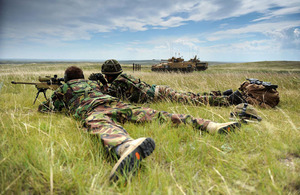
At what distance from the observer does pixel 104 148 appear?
1906mm

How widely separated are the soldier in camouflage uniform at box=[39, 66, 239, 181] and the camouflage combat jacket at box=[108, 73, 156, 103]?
941mm

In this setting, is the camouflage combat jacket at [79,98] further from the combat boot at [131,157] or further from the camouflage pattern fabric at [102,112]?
the combat boot at [131,157]

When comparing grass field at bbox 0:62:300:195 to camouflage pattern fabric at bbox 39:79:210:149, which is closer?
grass field at bbox 0:62:300:195

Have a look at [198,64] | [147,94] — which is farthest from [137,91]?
[198,64]

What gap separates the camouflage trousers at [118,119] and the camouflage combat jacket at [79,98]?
11 centimetres

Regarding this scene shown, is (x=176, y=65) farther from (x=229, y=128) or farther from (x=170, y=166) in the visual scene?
(x=170, y=166)

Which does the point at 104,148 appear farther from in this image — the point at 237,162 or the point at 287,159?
the point at 287,159

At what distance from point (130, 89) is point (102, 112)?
71.3 inches

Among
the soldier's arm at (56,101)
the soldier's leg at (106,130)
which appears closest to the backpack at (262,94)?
the soldier's leg at (106,130)

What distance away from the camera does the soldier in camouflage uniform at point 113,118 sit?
151 cm

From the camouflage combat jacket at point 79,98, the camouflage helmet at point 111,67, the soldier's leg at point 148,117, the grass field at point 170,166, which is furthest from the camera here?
the camouflage helmet at point 111,67

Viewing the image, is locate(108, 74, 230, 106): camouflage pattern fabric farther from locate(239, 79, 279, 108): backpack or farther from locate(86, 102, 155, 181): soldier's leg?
locate(86, 102, 155, 181): soldier's leg

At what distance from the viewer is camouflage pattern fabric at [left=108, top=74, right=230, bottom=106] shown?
411 centimetres

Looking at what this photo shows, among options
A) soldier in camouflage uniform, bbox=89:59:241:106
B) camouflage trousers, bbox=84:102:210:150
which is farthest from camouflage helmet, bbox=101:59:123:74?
camouflage trousers, bbox=84:102:210:150
